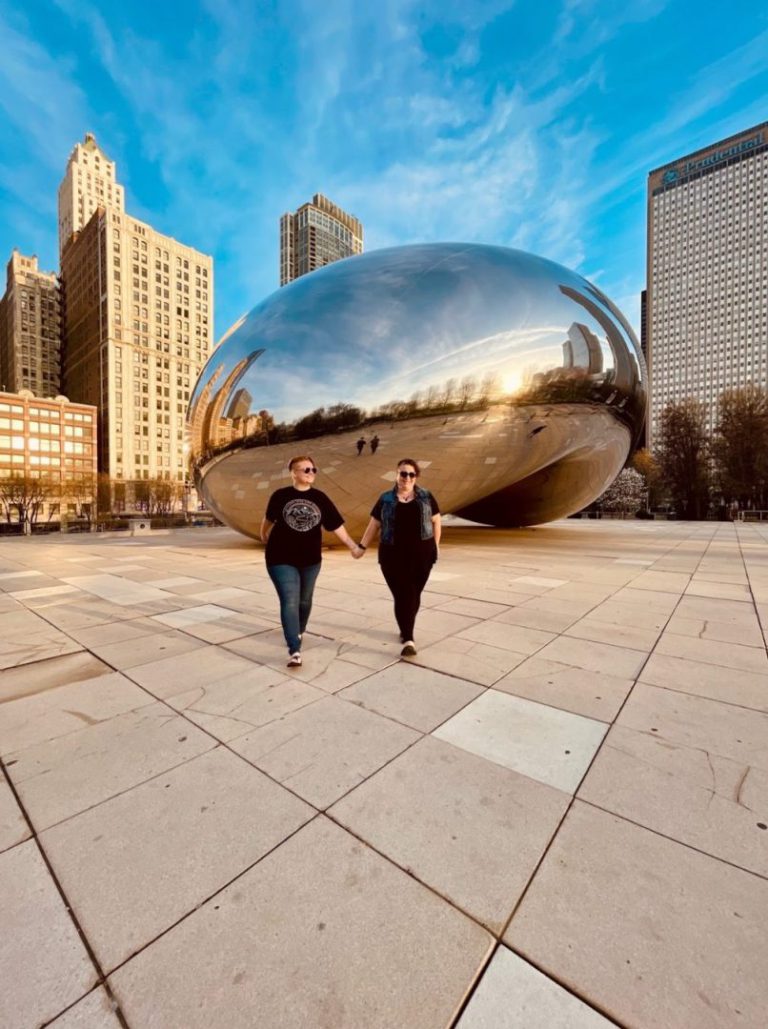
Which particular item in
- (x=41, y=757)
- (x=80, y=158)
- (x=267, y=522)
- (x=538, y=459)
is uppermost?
(x=80, y=158)

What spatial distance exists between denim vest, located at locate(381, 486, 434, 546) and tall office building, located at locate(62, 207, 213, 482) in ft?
328

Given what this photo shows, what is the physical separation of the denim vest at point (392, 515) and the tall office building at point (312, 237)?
617ft

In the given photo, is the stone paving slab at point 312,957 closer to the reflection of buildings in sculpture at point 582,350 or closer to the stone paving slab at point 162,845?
the stone paving slab at point 162,845

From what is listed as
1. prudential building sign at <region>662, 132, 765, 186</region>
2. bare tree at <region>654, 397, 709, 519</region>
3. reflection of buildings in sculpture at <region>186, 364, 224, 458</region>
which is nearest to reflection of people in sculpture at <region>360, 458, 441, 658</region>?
reflection of buildings in sculpture at <region>186, 364, 224, 458</region>

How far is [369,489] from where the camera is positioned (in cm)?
992

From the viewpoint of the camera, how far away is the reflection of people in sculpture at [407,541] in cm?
429

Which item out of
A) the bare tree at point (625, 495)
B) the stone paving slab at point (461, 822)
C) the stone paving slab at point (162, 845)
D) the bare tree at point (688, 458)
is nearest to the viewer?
the stone paving slab at point (162, 845)

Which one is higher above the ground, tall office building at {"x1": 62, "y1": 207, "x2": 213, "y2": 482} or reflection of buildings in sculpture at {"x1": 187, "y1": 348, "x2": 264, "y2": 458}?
tall office building at {"x1": 62, "y1": 207, "x2": 213, "y2": 482}

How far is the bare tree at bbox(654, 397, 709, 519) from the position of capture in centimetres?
4388

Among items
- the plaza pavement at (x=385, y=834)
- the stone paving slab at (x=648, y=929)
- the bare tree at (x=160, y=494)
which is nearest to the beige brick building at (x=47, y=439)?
the bare tree at (x=160, y=494)

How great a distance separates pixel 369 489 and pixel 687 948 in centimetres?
875

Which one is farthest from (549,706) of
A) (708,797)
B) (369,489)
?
(369,489)

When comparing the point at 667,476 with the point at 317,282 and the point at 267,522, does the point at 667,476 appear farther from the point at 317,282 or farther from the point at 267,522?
the point at 267,522

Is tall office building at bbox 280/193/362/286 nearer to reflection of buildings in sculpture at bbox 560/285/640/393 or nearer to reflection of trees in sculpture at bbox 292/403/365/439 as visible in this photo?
reflection of buildings in sculpture at bbox 560/285/640/393
